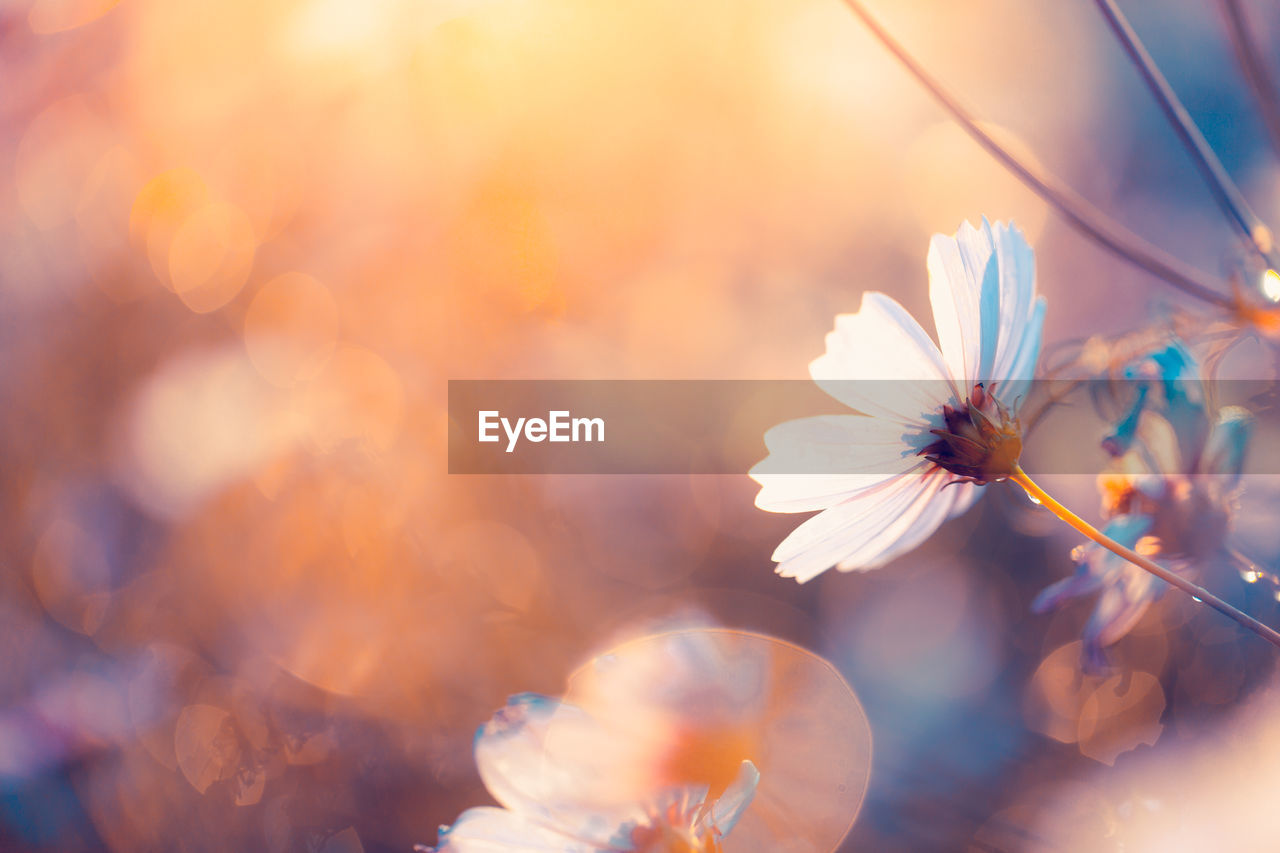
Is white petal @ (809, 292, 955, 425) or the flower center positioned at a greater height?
white petal @ (809, 292, 955, 425)

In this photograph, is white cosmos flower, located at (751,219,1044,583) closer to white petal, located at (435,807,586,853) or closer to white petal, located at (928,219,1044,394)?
white petal, located at (928,219,1044,394)

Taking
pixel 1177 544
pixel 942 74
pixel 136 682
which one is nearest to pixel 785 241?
pixel 942 74

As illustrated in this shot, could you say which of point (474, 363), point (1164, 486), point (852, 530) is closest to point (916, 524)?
point (852, 530)

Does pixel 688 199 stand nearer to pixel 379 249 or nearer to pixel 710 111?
pixel 710 111

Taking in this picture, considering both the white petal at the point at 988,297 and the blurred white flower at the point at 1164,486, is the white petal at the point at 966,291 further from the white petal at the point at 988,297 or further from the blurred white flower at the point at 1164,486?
the blurred white flower at the point at 1164,486
